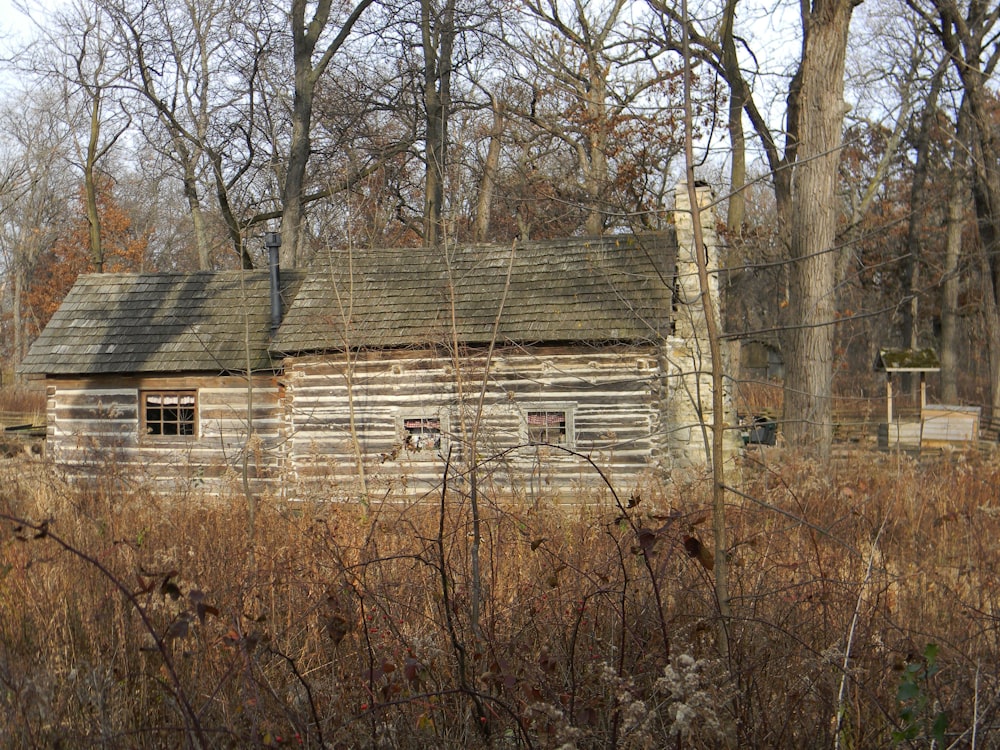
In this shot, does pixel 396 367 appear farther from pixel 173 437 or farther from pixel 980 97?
pixel 980 97

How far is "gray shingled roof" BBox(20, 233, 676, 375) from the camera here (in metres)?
14.1

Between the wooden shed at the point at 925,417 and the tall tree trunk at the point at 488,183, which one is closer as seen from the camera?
the wooden shed at the point at 925,417

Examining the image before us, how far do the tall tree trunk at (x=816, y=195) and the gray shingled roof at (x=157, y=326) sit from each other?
8.80 m

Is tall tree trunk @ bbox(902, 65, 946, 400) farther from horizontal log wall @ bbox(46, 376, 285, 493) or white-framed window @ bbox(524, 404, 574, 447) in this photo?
horizontal log wall @ bbox(46, 376, 285, 493)

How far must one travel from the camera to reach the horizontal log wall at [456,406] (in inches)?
548

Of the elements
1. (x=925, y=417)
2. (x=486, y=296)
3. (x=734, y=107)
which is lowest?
(x=925, y=417)

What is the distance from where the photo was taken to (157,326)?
16766mm

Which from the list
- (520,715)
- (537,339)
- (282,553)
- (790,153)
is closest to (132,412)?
(537,339)

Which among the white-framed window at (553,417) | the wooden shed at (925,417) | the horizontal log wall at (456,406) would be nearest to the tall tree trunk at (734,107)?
the horizontal log wall at (456,406)

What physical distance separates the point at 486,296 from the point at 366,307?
2021 mm

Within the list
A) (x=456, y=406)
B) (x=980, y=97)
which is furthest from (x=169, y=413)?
(x=980, y=97)

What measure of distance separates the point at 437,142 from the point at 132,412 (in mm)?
12582

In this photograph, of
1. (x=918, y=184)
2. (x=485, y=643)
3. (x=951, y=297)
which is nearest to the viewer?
(x=485, y=643)

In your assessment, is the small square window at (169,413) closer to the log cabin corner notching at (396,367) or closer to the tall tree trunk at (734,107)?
the log cabin corner notching at (396,367)
